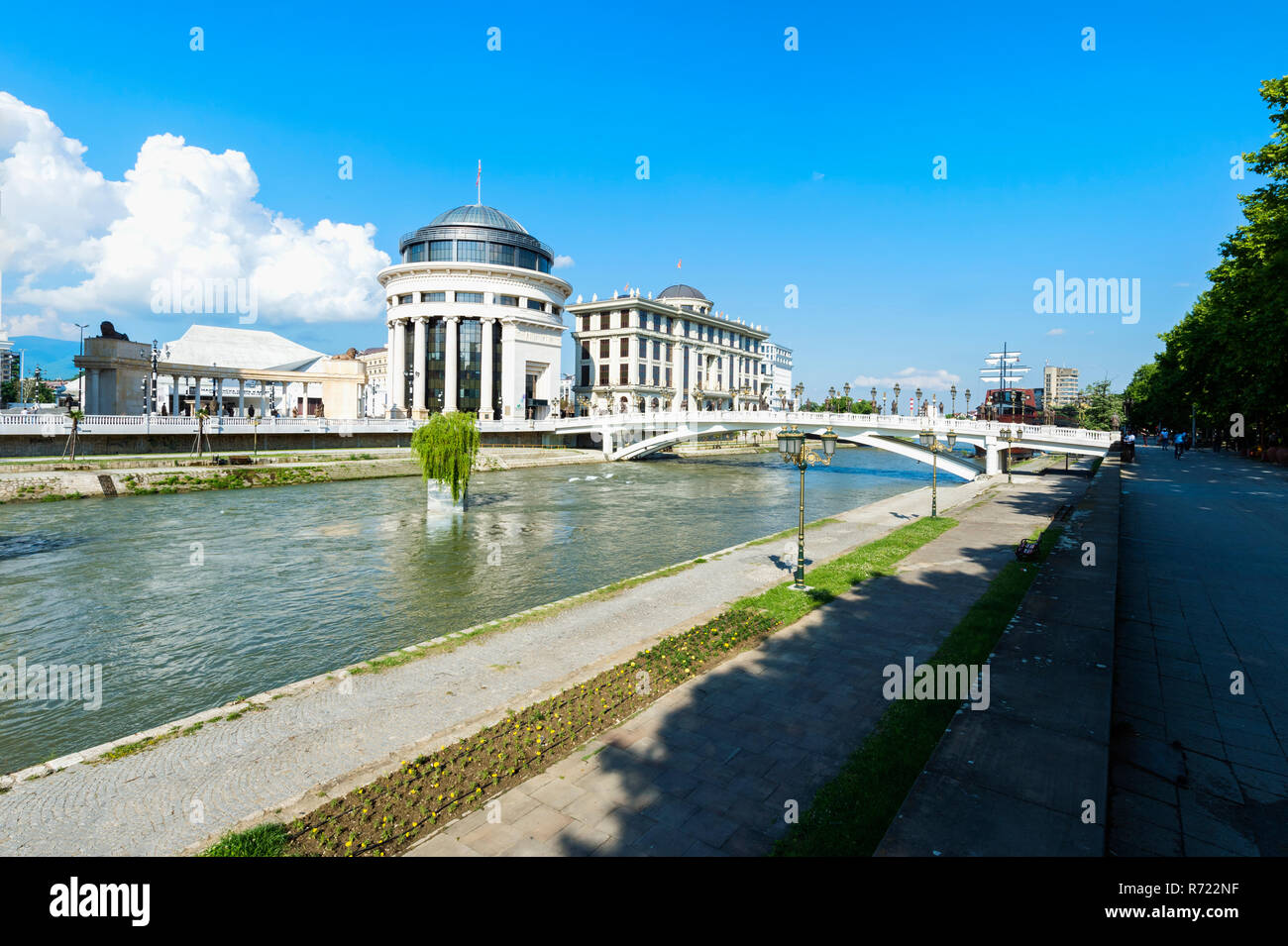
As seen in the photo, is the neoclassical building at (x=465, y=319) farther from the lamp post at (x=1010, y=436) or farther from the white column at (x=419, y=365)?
the lamp post at (x=1010, y=436)

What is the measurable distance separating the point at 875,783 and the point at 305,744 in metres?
5.73

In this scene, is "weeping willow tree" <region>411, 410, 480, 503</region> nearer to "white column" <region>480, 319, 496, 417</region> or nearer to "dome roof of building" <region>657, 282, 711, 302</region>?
"white column" <region>480, 319, 496, 417</region>

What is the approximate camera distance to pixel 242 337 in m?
64.4

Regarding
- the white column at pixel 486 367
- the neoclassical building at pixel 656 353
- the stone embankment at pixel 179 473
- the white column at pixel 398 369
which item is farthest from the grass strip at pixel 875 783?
the neoclassical building at pixel 656 353

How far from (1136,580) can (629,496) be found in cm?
2698

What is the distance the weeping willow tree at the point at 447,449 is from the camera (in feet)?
85.7

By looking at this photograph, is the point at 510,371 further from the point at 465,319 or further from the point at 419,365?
the point at 419,365

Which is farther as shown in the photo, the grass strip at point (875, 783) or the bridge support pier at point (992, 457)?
the bridge support pier at point (992, 457)

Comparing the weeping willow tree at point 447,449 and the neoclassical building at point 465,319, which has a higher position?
the neoclassical building at point 465,319

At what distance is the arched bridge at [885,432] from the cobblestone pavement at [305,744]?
29.7 metres

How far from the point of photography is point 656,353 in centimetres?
9256

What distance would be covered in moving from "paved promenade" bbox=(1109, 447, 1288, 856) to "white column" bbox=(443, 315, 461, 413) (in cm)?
6666

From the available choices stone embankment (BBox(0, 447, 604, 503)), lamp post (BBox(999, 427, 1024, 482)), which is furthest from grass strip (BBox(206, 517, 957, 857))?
lamp post (BBox(999, 427, 1024, 482))

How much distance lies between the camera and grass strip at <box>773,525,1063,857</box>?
452cm
